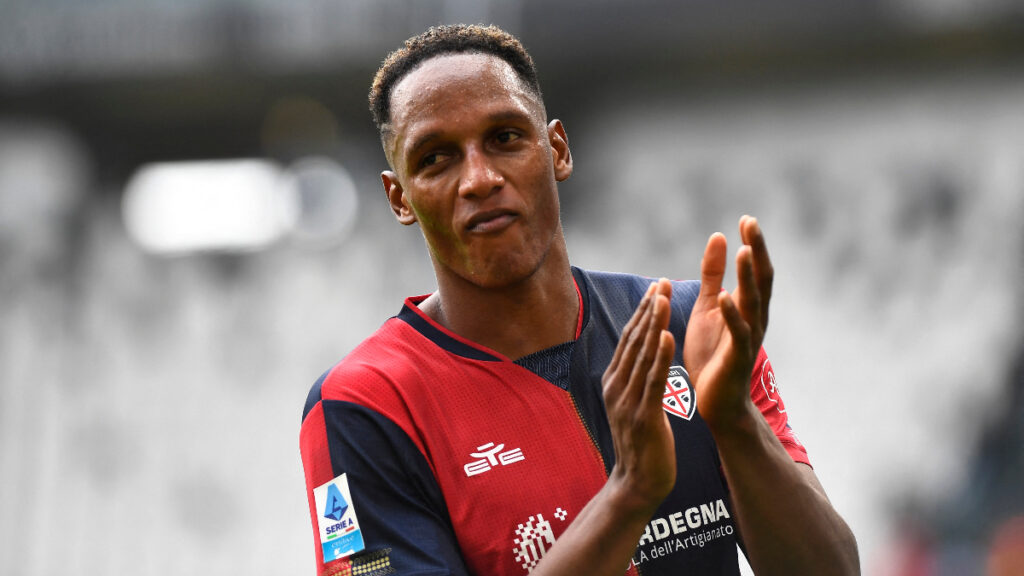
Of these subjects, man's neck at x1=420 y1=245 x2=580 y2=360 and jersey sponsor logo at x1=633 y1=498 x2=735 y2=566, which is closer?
jersey sponsor logo at x1=633 y1=498 x2=735 y2=566

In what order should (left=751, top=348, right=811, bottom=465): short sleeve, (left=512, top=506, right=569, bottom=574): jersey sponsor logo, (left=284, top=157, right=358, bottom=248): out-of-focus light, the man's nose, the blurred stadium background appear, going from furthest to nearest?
(left=284, top=157, right=358, bottom=248): out-of-focus light → the blurred stadium background → (left=751, top=348, right=811, bottom=465): short sleeve → the man's nose → (left=512, top=506, right=569, bottom=574): jersey sponsor logo

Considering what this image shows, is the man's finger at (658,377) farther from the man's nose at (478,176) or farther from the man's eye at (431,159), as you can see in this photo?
the man's eye at (431,159)

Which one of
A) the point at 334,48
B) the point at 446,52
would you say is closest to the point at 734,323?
the point at 446,52

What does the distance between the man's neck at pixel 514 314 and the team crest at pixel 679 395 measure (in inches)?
9.7

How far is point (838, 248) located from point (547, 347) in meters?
5.01

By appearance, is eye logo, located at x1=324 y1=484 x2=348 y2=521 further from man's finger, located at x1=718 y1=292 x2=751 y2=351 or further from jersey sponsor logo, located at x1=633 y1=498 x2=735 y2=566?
man's finger, located at x1=718 y1=292 x2=751 y2=351

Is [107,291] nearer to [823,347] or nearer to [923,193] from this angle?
[823,347]

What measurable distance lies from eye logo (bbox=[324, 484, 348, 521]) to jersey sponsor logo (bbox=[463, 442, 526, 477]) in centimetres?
25

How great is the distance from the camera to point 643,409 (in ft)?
5.96

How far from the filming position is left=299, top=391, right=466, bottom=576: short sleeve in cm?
211

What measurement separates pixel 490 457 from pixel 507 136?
0.67 meters

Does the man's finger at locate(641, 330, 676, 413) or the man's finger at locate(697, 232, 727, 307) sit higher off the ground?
the man's finger at locate(697, 232, 727, 307)

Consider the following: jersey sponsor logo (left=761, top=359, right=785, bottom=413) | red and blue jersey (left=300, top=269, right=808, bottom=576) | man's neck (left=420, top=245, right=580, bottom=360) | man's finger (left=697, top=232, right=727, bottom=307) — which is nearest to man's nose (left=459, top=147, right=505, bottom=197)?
man's neck (left=420, top=245, right=580, bottom=360)

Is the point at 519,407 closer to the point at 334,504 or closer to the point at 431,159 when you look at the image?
the point at 334,504
